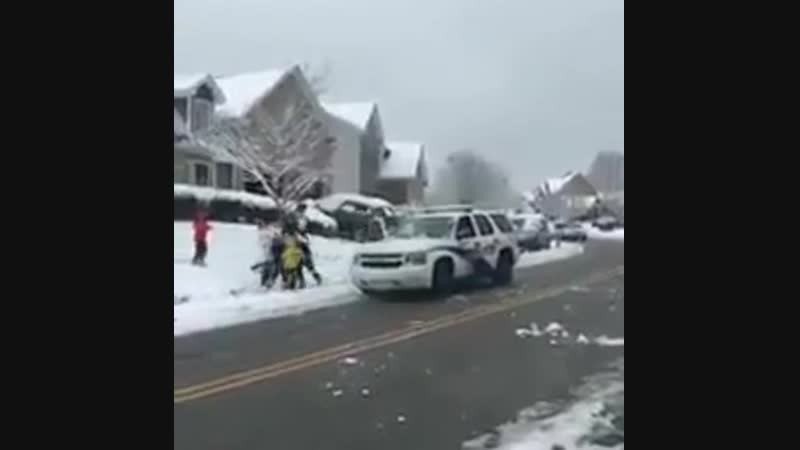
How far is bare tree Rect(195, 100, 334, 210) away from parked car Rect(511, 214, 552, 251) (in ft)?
26.5

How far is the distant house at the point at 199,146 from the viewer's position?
35.1 meters

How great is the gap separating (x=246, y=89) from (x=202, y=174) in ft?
16.6

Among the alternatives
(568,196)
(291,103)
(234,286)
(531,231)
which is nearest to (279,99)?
(291,103)

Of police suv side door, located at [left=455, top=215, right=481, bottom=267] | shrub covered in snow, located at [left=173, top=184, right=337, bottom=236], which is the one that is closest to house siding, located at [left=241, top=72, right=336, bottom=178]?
shrub covered in snow, located at [left=173, top=184, right=337, bottom=236]

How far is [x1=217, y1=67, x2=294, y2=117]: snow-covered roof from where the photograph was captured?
122 ft

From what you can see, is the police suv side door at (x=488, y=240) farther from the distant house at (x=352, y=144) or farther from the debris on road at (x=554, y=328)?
the distant house at (x=352, y=144)

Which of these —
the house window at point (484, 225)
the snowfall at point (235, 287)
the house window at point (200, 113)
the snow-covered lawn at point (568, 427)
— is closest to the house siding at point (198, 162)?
the house window at point (200, 113)

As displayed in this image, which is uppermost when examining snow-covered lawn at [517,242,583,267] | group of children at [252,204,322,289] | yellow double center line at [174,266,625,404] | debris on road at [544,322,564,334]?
group of children at [252,204,322,289]

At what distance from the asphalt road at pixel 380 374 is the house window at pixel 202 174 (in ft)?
71.3

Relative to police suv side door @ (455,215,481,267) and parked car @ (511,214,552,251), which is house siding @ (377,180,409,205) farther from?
police suv side door @ (455,215,481,267)

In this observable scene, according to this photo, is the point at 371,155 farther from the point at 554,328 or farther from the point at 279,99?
the point at 554,328

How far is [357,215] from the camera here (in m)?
34.7

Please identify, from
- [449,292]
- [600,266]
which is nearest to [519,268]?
[600,266]
